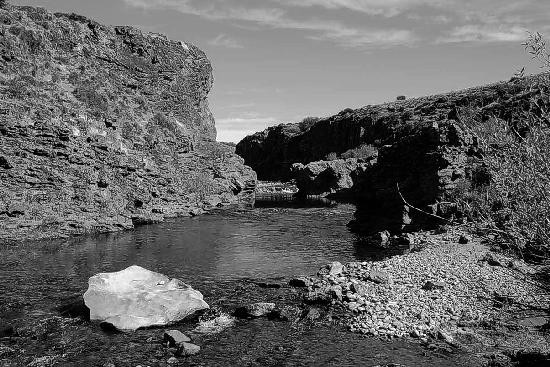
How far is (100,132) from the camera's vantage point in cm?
6259

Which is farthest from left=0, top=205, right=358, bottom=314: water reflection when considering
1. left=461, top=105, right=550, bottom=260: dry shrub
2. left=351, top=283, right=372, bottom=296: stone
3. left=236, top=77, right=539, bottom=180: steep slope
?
left=236, top=77, right=539, bottom=180: steep slope

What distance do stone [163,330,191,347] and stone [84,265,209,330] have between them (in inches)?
68.4

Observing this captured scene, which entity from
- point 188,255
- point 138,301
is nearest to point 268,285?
point 138,301

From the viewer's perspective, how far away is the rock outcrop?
10362 cm

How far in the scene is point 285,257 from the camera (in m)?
38.3

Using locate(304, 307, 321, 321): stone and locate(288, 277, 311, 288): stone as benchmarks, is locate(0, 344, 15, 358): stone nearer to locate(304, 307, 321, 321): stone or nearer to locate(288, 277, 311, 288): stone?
locate(304, 307, 321, 321): stone

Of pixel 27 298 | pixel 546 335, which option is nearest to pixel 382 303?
pixel 546 335

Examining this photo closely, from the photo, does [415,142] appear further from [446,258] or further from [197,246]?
[197,246]

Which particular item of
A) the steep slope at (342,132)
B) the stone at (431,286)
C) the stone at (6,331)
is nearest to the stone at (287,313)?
the stone at (431,286)

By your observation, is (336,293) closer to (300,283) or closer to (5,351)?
(300,283)

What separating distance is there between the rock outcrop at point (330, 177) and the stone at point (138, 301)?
7577 cm

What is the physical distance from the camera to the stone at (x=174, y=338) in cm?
2072

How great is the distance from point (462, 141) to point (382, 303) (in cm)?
2783

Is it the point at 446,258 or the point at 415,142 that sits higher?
the point at 415,142
